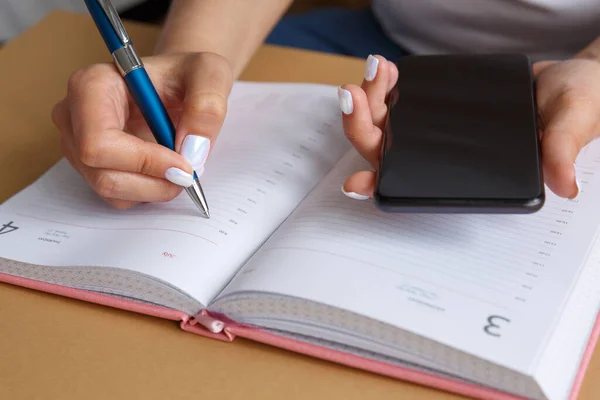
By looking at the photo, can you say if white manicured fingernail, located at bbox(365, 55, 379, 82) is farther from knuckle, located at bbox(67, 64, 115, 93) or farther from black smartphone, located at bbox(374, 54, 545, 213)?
knuckle, located at bbox(67, 64, 115, 93)

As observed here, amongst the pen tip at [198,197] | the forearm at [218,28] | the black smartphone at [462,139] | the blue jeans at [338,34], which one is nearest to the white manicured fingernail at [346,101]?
the black smartphone at [462,139]

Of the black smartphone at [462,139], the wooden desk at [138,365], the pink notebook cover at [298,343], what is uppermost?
the black smartphone at [462,139]

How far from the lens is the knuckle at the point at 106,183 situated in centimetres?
58

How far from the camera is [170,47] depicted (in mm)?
742

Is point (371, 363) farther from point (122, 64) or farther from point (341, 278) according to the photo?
point (122, 64)

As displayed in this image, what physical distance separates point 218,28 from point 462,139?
36cm

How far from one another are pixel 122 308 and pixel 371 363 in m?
0.20

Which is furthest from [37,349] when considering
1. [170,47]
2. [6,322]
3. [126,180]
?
[170,47]

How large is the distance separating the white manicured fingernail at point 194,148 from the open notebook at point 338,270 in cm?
4

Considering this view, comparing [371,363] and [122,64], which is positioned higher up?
[122,64]

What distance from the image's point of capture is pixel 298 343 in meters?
0.49

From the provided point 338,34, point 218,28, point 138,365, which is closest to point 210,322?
point 138,365

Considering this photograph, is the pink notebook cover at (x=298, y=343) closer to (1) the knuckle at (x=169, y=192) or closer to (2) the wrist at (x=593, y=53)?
(1) the knuckle at (x=169, y=192)

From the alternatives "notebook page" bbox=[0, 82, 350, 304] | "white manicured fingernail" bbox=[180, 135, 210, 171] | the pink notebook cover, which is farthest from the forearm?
the pink notebook cover
